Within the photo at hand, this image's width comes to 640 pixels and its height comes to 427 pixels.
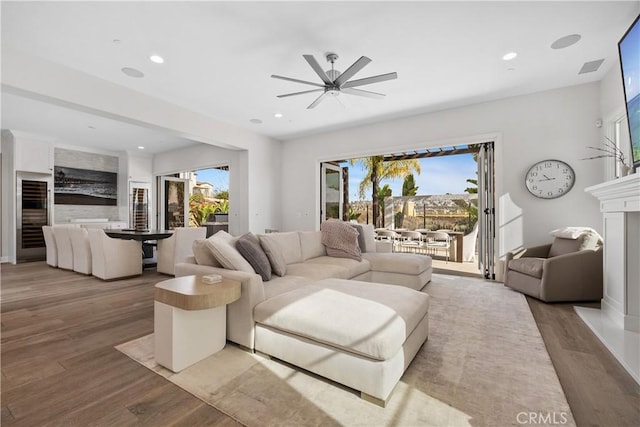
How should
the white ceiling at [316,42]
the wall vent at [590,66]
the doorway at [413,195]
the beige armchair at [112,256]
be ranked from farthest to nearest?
the doorway at [413,195], the beige armchair at [112,256], the wall vent at [590,66], the white ceiling at [316,42]

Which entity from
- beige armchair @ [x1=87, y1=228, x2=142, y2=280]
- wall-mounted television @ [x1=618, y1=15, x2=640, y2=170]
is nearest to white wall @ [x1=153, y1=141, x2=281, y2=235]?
beige armchair @ [x1=87, y1=228, x2=142, y2=280]

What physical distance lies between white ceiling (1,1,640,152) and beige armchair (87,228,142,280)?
2374mm

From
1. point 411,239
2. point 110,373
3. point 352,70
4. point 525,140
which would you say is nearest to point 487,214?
point 525,140

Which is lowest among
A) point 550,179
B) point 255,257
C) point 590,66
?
point 255,257

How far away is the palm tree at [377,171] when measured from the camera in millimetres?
8898

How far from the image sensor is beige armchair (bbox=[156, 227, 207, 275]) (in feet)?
15.8

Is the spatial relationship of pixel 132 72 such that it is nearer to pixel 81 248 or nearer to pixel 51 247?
pixel 81 248

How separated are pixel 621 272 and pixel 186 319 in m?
3.61

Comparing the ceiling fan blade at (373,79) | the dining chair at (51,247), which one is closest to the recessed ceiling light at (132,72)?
the ceiling fan blade at (373,79)

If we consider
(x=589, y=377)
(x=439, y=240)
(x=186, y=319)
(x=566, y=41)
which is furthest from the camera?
(x=439, y=240)

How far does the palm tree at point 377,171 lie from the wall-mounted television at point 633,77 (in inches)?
253

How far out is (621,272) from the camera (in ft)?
8.41

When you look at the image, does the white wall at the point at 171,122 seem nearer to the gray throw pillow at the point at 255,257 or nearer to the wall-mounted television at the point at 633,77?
the gray throw pillow at the point at 255,257

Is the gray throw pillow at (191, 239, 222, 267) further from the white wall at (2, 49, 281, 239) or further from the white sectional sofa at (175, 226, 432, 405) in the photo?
the white wall at (2, 49, 281, 239)
